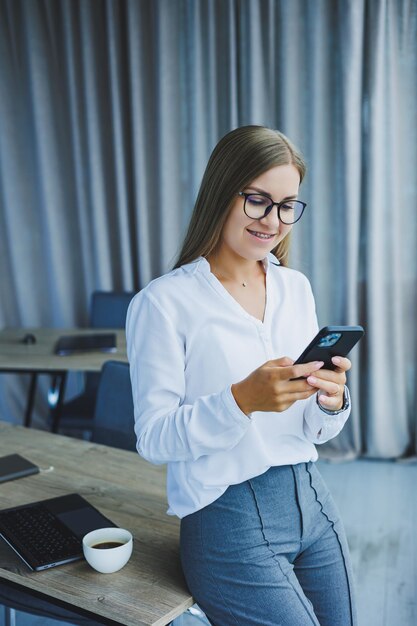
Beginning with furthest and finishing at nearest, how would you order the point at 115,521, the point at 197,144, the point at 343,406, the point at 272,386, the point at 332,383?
the point at 197,144, the point at 115,521, the point at 343,406, the point at 332,383, the point at 272,386

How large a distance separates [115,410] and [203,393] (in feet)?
2.56

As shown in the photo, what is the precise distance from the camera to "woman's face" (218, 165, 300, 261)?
1.30m

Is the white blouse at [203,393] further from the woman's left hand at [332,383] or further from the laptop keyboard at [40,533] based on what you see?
the laptop keyboard at [40,533]

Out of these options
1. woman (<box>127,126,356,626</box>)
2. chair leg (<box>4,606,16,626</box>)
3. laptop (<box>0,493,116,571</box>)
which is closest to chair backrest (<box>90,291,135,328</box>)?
chair leg (<box>4,606,16,626</box>)

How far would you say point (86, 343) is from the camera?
10.3ft

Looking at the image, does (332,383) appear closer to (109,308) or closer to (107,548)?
(107,548)

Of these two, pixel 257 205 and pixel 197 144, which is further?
pixel 197 144

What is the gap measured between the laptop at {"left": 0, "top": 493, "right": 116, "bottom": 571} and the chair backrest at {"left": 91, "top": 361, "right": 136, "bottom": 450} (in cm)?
44

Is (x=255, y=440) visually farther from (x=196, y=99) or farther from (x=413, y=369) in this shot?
(x=196, y=99)

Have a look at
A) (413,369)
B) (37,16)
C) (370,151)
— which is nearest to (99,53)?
(37,16)

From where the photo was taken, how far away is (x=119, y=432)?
2010 millimetres

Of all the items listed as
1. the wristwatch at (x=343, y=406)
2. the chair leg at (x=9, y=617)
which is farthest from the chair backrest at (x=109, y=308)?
the wristwatch at (x=343, y=406)

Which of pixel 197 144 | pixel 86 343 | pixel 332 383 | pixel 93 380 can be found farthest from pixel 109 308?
pixel 332 383

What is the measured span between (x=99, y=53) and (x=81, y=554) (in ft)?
10.6
